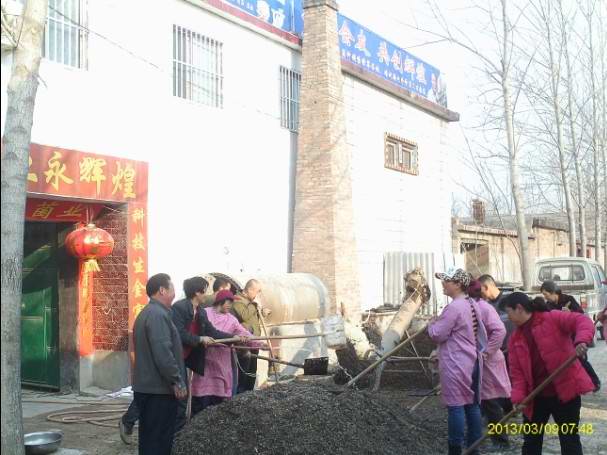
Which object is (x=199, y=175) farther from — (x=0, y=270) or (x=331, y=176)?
(x=0, y=270)

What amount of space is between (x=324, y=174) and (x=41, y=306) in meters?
5.66

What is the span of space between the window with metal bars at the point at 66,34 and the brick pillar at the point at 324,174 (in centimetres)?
516

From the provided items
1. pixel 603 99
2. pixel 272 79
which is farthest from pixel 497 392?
pixel 603 99

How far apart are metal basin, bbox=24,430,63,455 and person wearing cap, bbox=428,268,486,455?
339 cm

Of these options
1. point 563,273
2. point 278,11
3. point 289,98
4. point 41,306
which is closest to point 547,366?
point 41,306

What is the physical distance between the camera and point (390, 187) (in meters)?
17.2

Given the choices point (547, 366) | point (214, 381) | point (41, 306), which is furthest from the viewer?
point (41, 306)

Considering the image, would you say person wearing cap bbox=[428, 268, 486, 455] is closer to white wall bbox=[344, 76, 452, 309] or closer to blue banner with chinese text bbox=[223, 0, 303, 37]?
blue banner with chinese text bbox=[223, 0, 303, 37]

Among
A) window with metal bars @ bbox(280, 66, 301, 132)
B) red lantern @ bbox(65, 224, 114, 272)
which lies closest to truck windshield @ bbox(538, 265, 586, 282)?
window with metal bars @ bbox(280, 66, 301, 132)

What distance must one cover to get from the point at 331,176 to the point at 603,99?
45.0 ft

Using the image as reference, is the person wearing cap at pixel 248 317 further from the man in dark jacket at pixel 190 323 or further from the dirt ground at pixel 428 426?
the dirt ground at pixel 428 426

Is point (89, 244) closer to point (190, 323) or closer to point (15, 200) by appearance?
point (190, 323)

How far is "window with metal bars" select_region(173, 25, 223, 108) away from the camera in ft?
38.0

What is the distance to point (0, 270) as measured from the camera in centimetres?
552
